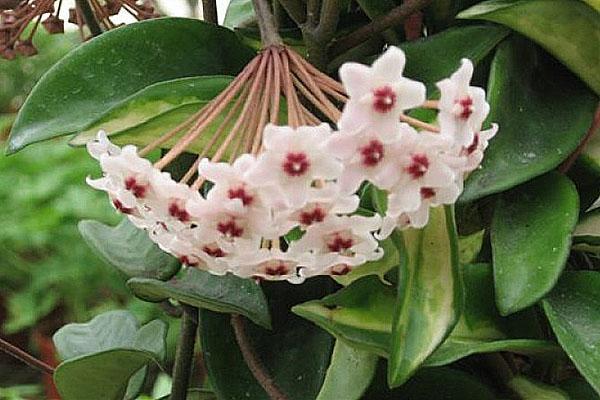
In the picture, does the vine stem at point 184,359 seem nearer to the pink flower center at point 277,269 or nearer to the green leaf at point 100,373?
the green leaf at point 100,373

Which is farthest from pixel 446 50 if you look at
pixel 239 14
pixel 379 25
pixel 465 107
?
pixel 239 14

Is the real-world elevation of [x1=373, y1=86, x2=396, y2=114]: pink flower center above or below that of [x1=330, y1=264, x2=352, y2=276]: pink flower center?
above

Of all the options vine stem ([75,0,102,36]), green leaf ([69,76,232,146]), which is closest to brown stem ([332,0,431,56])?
green leaf ([69,76,232,146])

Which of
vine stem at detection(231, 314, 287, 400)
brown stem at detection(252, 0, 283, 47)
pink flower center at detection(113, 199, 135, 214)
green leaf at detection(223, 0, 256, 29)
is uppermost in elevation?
brown stem at detection(252, 0, 283, 47)

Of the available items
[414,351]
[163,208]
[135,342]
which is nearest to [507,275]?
[414,351]

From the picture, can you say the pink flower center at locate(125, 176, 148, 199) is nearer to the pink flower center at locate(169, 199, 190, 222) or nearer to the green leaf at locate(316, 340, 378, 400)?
the pink flower center at locate(169, 199, 190, 222)

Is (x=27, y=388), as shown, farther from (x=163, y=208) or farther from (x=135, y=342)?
(x=163, y=208)
